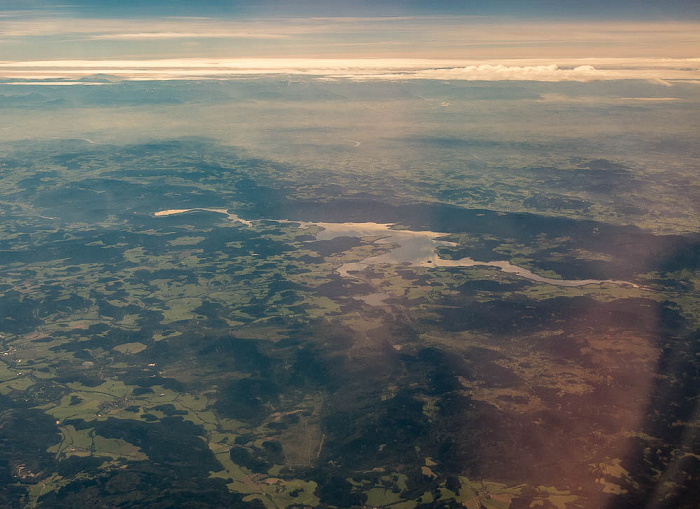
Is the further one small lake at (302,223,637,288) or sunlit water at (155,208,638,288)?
small lake at (302,223,637,288)

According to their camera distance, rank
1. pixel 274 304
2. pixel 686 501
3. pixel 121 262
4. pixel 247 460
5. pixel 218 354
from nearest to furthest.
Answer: pixel 686 501, pixel 247 460, pixel 218 354, pixel 274 304, pixel 121 262

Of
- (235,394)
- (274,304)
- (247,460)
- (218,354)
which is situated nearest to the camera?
(247,460)

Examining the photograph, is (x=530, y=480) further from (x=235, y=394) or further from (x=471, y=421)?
(x=235, y=394)

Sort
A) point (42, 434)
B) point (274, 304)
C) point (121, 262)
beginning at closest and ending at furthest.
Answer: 1. point (42, 434)
2. point (274, 304)
3. point (121, 262)

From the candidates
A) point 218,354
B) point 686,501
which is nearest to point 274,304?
point 218,354

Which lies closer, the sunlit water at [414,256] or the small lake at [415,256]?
the sunlit water at [414,256]

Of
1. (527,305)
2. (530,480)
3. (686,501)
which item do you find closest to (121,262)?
(527,305)

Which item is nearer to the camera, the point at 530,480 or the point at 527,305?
the point at 530,480

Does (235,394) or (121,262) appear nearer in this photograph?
(235,394)

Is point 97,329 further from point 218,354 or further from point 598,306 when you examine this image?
point 598,306
